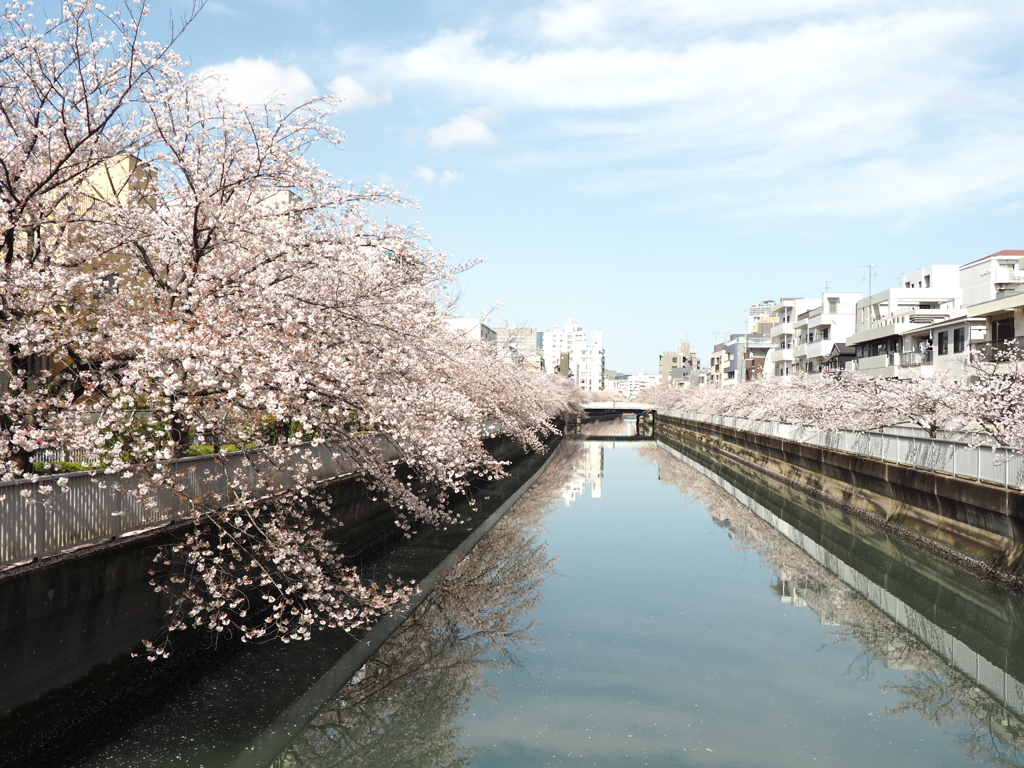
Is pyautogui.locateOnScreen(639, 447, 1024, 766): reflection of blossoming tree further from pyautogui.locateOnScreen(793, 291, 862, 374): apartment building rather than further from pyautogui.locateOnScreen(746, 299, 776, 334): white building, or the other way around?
pyautogui.locateOnScreen(746, 299, 776, 334): white building

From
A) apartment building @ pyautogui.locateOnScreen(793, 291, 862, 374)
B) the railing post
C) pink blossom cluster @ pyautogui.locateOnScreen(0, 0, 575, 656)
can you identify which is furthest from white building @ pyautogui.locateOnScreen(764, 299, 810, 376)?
the railing post

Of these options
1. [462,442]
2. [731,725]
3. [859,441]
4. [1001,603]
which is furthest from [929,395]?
[731,725]

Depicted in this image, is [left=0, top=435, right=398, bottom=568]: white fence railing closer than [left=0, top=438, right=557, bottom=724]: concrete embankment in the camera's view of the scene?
No

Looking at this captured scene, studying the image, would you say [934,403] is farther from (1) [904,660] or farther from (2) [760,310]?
(2) [760,310]

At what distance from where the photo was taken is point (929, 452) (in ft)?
70.0

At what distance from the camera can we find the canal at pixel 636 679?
972 centimetres

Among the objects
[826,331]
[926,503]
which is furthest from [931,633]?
[826,331]

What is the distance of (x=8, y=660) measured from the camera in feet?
25.7

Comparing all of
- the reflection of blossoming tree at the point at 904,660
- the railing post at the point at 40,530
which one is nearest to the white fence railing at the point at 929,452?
the reflection of blossoming tree at the point at 904,660

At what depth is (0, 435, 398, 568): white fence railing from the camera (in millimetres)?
8180

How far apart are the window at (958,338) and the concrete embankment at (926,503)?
8490mm

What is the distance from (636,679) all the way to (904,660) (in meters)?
4.98

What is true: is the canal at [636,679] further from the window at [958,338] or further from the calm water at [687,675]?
the window at [958,338]

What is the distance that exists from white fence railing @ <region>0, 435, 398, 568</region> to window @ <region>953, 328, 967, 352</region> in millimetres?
34262
